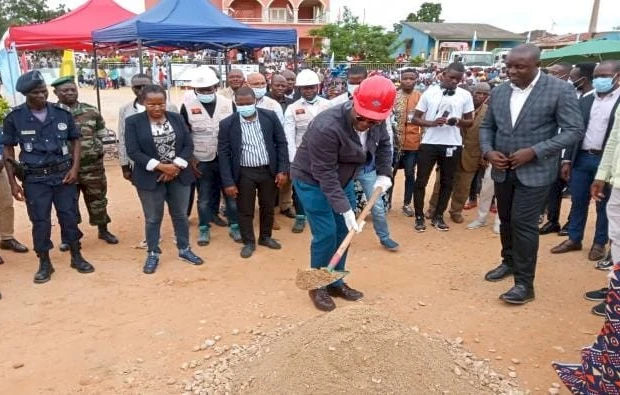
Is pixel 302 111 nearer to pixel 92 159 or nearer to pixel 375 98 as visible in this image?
pixel 92 159

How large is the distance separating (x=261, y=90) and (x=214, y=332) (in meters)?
2.93

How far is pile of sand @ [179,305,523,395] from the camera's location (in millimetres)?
2484

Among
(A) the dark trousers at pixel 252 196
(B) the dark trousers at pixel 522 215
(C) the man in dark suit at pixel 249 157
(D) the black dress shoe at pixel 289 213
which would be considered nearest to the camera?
(B) the dark trousers at pixel 522 215

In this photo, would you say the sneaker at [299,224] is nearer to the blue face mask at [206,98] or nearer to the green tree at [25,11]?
the blue face mask at [206,98]

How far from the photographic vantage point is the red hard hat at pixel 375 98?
2.89 m

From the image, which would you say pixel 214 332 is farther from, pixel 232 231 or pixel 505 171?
pixel 505 171

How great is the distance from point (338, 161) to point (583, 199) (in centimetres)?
264

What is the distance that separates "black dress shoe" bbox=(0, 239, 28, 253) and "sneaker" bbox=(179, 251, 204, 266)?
5.16 ft

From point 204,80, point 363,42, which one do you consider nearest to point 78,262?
point 204,80

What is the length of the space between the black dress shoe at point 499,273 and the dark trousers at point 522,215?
386mm

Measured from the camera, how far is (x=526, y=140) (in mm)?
3426

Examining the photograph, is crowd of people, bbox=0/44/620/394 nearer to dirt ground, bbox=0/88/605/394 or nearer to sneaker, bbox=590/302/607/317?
sneaker, bbox=590/302/607/317

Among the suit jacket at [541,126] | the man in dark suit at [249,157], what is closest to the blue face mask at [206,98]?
the man in dark suit at [249,157]

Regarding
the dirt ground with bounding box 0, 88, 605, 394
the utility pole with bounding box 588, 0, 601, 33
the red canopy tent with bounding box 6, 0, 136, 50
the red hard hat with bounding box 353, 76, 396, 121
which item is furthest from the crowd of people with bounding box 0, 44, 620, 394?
the utility pole with bounding box 588, 0, 601, 33
